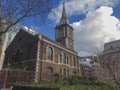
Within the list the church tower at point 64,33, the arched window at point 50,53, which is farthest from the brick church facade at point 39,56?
the church tower at point 64,33

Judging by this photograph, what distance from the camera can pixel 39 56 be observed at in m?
29.2

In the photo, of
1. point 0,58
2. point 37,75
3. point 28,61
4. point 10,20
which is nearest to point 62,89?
point 0,58

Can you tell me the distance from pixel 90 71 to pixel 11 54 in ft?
106

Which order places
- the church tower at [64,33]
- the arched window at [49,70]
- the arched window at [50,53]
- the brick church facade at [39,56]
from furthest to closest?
the church tower at [64,33], the arched window at [50,53], the arched window at [49,70], the brick church facade at [39,56]

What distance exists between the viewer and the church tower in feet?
189

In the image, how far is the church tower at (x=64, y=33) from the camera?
57656 mm

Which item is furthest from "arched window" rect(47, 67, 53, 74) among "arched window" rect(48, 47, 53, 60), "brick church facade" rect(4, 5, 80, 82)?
"arched window" rect(48, 47, 53, 60)

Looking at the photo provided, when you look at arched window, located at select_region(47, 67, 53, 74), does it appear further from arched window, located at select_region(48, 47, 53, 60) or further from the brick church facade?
arched window, located at select_region(48, 47, 53, 60)

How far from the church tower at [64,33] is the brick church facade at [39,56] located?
17453 mm

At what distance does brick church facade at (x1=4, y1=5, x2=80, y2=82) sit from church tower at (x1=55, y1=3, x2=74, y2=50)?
17453 millimetres

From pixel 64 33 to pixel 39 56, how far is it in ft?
101

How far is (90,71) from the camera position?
5819cm

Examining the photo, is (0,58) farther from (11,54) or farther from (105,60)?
(11,54)

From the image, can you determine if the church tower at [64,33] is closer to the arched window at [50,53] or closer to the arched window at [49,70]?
the arched window at [50,53]
